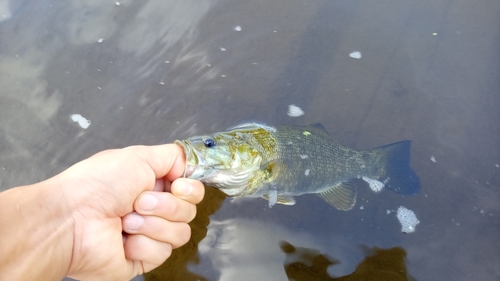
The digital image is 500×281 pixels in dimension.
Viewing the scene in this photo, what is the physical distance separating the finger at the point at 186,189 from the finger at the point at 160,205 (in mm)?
32

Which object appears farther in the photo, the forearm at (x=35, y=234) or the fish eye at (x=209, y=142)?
the fish eye at (x=209, y=142)

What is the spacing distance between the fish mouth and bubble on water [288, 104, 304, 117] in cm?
152

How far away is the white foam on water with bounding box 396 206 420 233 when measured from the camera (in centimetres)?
282

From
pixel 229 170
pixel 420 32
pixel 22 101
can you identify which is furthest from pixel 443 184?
pixel 22 101

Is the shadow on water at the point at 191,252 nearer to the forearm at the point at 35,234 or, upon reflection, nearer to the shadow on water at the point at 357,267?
the shadow on water at the point at 357,267

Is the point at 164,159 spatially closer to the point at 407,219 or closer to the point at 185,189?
the point at 185,189

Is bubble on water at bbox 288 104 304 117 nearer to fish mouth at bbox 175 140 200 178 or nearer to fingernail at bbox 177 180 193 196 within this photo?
fish mouth at bbox 175 140 200 178

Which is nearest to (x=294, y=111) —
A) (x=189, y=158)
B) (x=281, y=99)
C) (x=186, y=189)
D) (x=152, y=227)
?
(x=281, y=99)

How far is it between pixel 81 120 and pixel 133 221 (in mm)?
1916

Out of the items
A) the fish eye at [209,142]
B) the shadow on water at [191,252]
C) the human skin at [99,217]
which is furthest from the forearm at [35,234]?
the shadow on water at [191,252]

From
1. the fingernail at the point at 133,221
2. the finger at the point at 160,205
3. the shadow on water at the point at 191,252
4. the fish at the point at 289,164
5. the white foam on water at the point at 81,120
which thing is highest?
the finger at the point at 160,205

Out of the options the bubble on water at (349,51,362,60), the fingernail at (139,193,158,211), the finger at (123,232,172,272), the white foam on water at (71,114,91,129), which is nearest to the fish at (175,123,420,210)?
the fingernail at (139,193,158,211)

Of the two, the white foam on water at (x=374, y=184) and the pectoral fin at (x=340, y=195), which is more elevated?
the pectoral fin at (x=340, y=195)

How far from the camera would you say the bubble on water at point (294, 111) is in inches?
129
